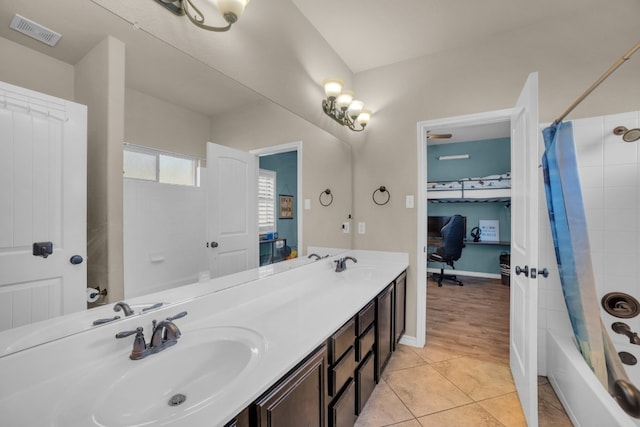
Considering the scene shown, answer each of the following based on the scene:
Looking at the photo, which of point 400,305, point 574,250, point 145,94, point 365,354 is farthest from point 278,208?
point 574,250

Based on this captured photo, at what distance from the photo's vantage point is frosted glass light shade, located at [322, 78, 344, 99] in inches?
86.2

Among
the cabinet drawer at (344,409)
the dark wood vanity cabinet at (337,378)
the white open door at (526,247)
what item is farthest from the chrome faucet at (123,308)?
the white open door at (526,247)

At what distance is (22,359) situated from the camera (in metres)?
0.71

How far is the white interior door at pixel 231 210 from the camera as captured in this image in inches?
51.2

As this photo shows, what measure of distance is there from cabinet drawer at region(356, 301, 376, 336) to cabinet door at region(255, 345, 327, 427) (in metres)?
0.42

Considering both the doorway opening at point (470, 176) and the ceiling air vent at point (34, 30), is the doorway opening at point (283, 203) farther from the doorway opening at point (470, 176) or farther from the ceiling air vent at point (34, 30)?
the doorway opening at point (470, 176)

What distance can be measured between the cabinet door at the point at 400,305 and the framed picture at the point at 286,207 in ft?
3.56

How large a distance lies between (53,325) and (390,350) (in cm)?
207

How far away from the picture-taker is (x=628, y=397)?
71 centimetres

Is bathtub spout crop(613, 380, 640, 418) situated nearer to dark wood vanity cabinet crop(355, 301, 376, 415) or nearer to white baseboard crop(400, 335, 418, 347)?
dark wood vanity cabinet crop(355, 301, 376, 415)

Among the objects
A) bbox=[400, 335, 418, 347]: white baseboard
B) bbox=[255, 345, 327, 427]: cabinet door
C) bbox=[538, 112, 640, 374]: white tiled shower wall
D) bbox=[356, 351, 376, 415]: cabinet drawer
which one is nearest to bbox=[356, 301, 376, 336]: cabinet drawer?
bbox=[356, 351, 376, 415]: cabinet drawer

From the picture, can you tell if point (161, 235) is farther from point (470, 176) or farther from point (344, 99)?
point (470, 176)

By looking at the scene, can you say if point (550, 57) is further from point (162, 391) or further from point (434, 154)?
point (434, 154)

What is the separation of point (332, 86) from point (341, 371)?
198 centimetres
